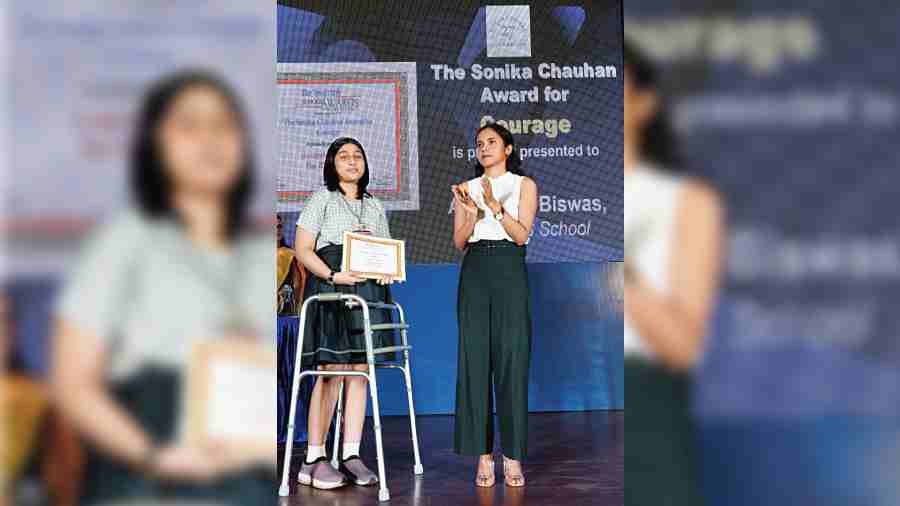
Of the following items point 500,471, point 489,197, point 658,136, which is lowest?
point 500,471

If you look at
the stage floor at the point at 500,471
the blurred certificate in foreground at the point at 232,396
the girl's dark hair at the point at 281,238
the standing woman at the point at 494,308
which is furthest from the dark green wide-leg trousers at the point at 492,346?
the blurred certificate in foreground at the point at 232,396

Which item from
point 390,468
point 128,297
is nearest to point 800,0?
point 128,297

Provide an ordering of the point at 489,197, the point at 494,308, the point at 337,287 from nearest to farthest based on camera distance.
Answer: the point at 489,197
the point at 494,308
the point at 337,287

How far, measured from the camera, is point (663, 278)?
1.39m

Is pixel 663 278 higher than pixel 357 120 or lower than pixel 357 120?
lower

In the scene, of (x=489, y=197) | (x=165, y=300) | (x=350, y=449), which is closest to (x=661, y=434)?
(x=165, y=300)

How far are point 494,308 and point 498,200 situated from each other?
477 mm

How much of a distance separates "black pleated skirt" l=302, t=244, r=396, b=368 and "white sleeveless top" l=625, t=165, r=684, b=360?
3579 mm

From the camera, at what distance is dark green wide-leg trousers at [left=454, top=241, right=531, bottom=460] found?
15.4ft

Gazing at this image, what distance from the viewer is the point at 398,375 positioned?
7.96 meters

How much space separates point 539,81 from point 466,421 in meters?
3.98

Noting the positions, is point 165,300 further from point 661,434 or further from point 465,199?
point 465,199

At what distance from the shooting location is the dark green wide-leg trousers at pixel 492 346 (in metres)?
4.68

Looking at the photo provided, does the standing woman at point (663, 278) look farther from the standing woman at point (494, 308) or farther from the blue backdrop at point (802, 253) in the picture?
the standing woman at point (494, 308)
